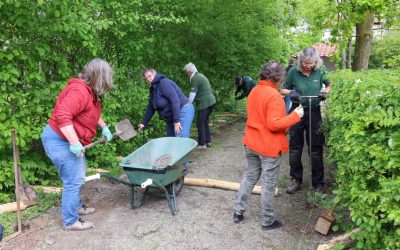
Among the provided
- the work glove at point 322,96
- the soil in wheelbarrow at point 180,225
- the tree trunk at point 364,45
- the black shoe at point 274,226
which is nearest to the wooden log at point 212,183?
the soil in wheelbarrow at point 180,225

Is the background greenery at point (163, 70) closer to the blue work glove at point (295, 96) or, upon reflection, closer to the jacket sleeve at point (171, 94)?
the blue work glove at point (295, 96)

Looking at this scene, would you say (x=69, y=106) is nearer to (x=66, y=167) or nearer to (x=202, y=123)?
(x=66, y=167)

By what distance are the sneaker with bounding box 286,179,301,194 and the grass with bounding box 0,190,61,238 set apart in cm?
297

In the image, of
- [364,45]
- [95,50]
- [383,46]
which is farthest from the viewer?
[383,46]

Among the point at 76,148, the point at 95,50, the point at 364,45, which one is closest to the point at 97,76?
the point at 76,148

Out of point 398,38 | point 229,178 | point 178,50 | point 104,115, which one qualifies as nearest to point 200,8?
point 178,50

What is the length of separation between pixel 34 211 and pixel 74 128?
141 cm

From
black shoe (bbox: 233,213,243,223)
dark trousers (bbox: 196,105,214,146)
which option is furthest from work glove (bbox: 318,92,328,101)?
dark trousers (bbox: 196,105,214,146)

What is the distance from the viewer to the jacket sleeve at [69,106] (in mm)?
3625

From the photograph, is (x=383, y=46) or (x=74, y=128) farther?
(x=383, y=46)

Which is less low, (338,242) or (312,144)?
(312,144)

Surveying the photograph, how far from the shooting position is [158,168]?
13.5 ft

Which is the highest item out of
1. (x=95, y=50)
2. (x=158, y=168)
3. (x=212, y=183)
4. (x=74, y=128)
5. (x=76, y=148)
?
(x=95, y=50)

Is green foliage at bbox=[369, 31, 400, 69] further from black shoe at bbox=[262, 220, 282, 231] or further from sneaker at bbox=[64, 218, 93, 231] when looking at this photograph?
sneaker at bbox=[64, 218, 93, 231]
